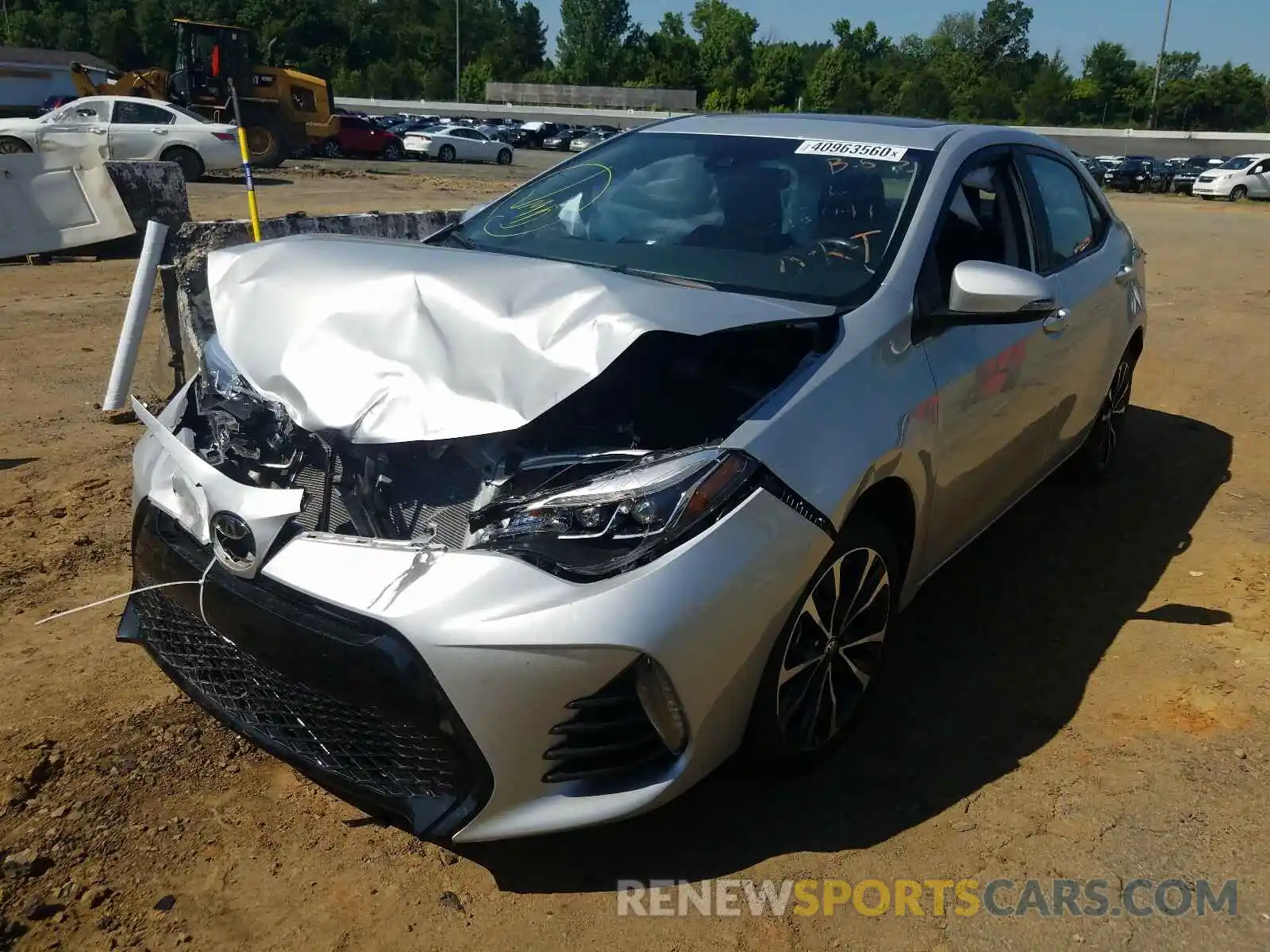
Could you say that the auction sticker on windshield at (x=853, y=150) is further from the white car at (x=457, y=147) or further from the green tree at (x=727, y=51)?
the green tree at (x=727, y=51)

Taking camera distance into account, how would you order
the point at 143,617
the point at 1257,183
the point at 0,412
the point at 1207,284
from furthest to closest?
the point at 1257,183 → the point at 1207,284 → the point at 0,412 → the point at 143,617

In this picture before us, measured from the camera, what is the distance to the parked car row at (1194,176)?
106ft

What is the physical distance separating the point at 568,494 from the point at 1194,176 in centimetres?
4108

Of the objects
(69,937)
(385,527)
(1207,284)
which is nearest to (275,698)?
(385,527)

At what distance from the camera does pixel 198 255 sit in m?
5.79

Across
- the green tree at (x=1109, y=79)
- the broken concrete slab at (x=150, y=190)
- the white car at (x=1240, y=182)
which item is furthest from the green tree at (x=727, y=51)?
the broken concrete slab at (x=150, y=190)

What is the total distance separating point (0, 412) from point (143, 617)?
3729mm

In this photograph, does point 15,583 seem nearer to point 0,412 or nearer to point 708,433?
point 0,412

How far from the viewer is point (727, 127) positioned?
397 cm

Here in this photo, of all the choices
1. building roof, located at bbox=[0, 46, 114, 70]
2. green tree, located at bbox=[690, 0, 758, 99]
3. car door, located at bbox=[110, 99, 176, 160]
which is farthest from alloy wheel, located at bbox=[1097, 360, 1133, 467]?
green tree, located at bbox=[690, 0, 758, 99]

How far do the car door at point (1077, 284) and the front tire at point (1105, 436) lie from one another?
25cm

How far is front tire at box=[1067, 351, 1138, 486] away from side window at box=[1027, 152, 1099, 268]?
0.77 m

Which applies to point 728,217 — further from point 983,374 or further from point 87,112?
point 87,112

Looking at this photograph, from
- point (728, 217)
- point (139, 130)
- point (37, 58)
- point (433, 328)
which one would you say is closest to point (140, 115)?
point (139, 130)
